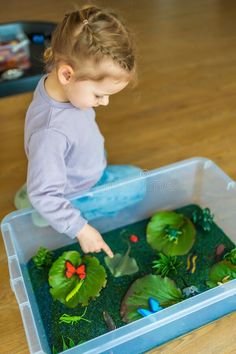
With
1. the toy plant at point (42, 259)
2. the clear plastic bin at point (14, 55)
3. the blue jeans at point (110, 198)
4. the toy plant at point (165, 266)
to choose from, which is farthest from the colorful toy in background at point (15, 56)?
the toy plant at point (165, 266)

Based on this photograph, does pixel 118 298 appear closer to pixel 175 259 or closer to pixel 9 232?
pixel 175 259

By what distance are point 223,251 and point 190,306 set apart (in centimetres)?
25

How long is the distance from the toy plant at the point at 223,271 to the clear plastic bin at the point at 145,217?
0.20 feet

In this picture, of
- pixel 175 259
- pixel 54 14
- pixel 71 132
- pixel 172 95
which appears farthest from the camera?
pixel 54 14

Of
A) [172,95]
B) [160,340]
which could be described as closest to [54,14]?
[172,95]

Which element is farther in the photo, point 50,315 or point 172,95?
point 172,95

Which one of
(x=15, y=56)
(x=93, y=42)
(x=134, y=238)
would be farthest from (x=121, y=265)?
(x=15, y=56)

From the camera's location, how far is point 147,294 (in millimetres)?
751

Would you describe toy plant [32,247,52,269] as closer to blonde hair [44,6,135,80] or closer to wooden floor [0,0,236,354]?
wooden floor [0,0,236,354]

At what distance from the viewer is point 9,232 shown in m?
0.76

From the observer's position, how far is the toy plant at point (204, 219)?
34.4 inches

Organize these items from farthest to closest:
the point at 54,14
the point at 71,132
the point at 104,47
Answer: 1. the point at 54,14
2. the point at 71,132
3. the point at 104,47

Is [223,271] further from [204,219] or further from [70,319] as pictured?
[70,319]

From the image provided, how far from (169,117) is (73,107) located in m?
0.63
